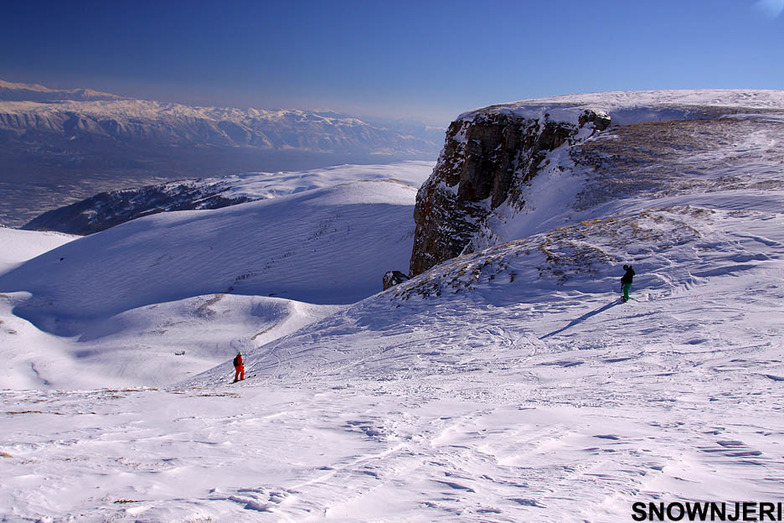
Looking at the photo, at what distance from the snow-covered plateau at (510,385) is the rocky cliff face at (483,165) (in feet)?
4.89

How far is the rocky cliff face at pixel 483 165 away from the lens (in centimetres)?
2875

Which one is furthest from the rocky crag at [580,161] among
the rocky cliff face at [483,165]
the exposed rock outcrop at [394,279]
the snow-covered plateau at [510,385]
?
the exposed rock outcrop at [394,279]

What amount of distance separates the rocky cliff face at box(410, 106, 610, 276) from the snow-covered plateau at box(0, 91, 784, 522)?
58.7 inches

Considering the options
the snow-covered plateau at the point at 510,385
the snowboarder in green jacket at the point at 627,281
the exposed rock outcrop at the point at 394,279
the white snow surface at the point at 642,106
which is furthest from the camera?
the white snow surface at the point at 642,106

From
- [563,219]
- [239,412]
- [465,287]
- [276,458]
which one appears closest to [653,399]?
[276,458]

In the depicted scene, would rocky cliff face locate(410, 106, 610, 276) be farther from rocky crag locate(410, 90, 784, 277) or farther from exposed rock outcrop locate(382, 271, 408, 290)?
exposed rock outcrop locate(382, 271, 408, 290)

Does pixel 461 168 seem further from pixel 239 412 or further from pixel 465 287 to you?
pixel 239 412

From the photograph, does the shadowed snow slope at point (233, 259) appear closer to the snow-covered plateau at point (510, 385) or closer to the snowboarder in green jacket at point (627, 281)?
the snow-covered plateau at point (510, 385)

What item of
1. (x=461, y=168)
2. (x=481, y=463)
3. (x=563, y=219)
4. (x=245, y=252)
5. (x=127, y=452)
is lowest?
(x=245, y=252)

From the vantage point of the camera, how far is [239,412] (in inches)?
276

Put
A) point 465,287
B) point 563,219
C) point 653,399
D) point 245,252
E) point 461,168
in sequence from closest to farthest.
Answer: point 653,399
point 465,287
point 563,219
point 461,168
point 245,252

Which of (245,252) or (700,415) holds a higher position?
(700,415)

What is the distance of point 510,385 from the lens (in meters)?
8.06

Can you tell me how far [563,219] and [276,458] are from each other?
18354mm
